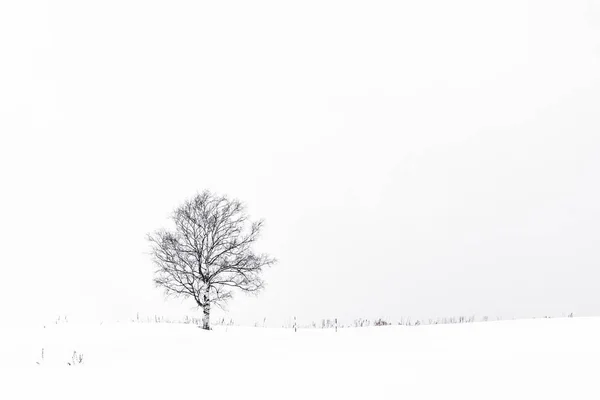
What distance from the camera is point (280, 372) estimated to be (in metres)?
8.91

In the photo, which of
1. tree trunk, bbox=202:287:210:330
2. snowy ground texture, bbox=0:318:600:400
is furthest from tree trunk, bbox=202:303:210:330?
snowy ground texture, bbox=0:318:600:400

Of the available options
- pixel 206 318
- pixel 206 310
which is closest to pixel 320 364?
pixel 206 318

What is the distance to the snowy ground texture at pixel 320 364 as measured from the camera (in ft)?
24.5

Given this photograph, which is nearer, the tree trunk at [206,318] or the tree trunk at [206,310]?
the tree trunk at [206,318]

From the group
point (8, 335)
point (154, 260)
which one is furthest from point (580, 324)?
point (8, 335)

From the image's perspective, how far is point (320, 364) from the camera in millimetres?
9617

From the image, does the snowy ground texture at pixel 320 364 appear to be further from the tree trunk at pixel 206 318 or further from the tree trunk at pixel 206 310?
the tree trunk at pixel 206 310

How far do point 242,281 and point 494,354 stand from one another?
13.0 metres

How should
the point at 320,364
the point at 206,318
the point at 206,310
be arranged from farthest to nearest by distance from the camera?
1. the point at 206,310
2. the point at 206,318
3. the point at 320,364

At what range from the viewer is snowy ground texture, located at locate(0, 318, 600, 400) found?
746 cm

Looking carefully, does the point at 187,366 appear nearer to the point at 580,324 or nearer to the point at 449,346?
the point at 449,346

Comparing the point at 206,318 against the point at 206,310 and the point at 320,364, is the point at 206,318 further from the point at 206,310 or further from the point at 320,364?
the point at 320,364

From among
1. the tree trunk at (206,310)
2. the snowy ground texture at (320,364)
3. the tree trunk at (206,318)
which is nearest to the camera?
the snowy ground texture at (320,364)

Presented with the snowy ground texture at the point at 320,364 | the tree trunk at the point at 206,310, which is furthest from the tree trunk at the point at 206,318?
the snowy ground texture at the point at 320,364
